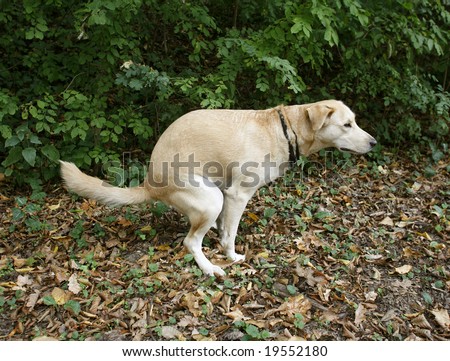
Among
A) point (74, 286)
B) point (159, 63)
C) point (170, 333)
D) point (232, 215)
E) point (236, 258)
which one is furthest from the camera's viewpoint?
point (159, 63)

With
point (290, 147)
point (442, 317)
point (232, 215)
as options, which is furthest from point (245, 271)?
point (442, 317)

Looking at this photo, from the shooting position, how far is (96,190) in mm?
4289

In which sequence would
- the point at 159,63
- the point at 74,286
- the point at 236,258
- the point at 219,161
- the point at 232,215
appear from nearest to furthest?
the point at 74,286
the point at 219,161
the point at 232,215
the point at 236,258
the point at 159,63

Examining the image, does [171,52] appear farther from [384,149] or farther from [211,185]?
[384,149]

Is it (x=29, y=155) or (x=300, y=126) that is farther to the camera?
(x=29, y=155)

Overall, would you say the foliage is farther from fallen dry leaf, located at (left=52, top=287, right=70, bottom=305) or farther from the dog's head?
fallen dry leaf, located at (left=52, top=287, right=70, bottom=305)

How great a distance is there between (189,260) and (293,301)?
1.12 metres

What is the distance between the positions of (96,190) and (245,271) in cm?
170

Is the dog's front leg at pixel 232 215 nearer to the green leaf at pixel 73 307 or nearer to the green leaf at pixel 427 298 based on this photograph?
the green leaf at pixel 73 307

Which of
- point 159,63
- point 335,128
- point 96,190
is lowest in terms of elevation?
point 96,190

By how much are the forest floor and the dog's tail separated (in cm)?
55

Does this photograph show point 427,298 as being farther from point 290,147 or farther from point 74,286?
point 74,286

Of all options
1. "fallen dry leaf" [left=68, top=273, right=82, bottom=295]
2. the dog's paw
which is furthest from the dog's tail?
the dog's paw

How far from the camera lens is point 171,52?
23.4ft
